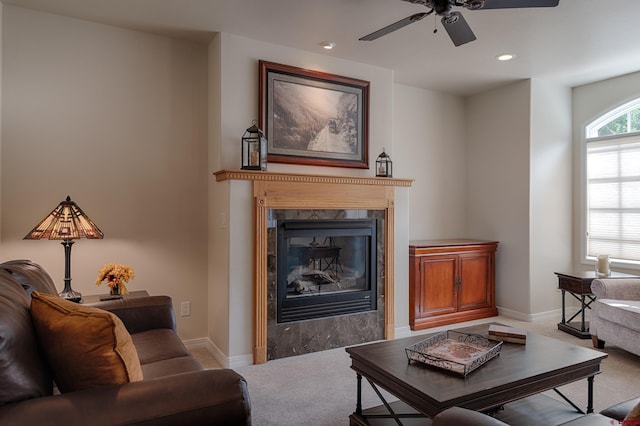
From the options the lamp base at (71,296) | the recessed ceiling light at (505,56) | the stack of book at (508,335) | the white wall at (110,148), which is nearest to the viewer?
the stack of book at (508,335)

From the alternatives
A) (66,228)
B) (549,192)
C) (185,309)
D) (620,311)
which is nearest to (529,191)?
(549,192)

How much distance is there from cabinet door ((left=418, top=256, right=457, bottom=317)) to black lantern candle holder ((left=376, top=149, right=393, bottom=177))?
1.03 metres

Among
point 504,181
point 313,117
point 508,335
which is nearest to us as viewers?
point 508,335

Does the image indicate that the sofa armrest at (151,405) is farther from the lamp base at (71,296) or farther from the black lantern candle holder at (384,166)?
the black lantern candle holder at (384,166)

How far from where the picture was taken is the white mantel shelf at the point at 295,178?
3.24m

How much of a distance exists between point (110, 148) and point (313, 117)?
1.74 metres

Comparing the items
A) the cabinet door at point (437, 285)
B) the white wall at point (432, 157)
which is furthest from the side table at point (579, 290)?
the white wall at point (432, 157)

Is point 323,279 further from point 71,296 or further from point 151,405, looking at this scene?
point 151,405

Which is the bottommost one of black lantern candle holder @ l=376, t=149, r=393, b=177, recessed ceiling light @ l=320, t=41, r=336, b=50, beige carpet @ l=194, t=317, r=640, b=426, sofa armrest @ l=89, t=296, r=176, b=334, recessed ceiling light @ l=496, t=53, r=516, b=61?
beige carpet @ l=194, t=317, r=640, b=426

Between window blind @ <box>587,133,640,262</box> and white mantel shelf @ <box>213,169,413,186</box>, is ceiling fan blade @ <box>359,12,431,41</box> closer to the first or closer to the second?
white mantel shelf @ <box>213,169,413,186</box>

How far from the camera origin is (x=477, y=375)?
1891 millimetres

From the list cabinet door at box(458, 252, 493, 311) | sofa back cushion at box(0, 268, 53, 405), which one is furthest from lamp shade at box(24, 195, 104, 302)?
cabinet door at box(458, 252, 493, 311)

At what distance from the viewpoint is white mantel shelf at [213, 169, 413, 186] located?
10.6 feet

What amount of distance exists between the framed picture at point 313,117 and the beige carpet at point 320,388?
5.68 feet
